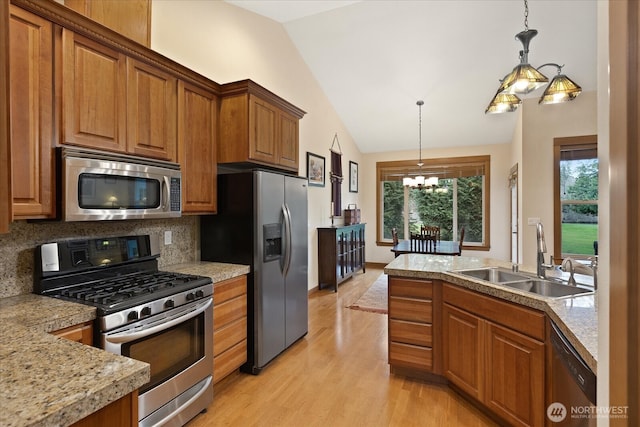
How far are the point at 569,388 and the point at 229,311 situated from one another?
6.78 feet

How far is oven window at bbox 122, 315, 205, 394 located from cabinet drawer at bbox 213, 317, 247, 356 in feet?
0.63

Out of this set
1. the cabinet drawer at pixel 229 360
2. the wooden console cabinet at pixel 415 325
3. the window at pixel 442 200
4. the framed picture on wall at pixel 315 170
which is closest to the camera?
the cabinet drawer at pixel 229 360

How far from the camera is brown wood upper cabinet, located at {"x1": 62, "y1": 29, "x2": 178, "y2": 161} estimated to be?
1771 mm

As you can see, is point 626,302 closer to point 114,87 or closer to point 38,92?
point 38,92

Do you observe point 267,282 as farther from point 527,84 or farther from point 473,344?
point 527,84

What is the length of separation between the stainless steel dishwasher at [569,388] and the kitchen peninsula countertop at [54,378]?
1.49 metres

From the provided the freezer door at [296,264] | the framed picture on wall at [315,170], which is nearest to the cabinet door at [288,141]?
the freezer door at [296,264]

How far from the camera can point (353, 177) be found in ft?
23.5

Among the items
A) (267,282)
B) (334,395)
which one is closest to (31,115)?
(267,282)

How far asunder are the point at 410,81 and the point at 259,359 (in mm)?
4420

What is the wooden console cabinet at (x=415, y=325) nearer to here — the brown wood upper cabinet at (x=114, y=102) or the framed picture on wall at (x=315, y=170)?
the brown wood upper cabinet at (x=114, y=102)

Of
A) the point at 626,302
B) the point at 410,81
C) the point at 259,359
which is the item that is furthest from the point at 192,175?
the point at 410,81

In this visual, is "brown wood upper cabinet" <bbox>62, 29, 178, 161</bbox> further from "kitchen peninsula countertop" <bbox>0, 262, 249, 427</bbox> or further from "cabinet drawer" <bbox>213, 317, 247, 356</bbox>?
"cabinet drawer" <bbox>213, 317, 247, 356</bbox>

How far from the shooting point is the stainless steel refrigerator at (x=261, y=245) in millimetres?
2684
